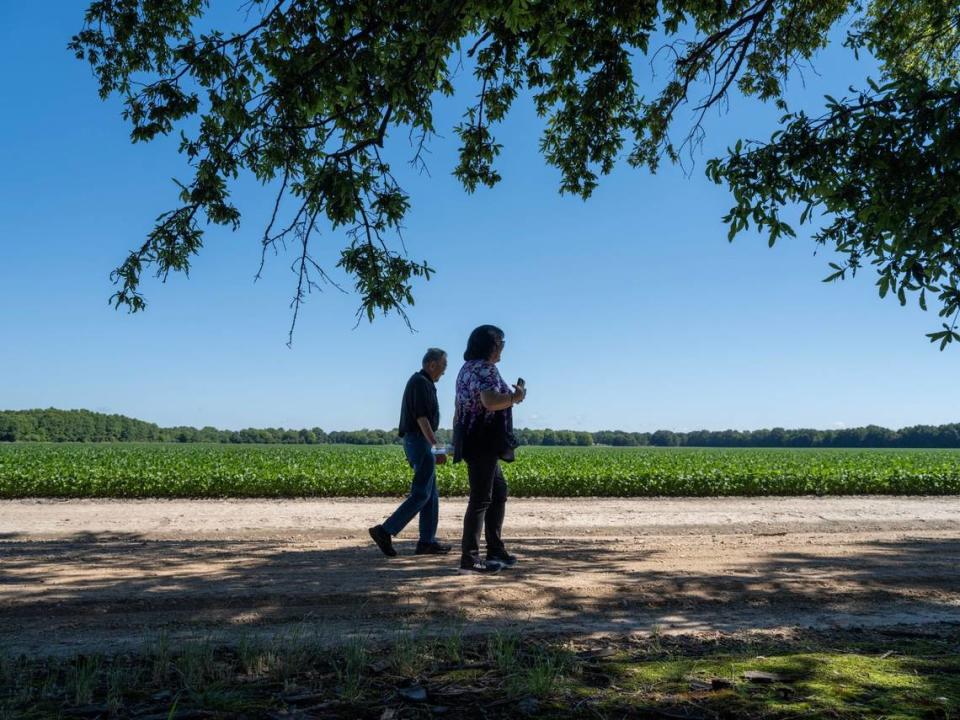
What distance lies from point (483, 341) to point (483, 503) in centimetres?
160

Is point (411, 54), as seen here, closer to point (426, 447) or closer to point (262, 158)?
point (262, 158)

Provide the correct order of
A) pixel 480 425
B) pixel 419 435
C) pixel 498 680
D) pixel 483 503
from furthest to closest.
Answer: pixel 419 435 < pixel 483 503 < pixel 480 425 < pixel 498 680

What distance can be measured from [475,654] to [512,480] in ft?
47.5

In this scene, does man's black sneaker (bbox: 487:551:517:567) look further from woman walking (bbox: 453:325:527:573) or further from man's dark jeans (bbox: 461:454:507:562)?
woman walking (bbox: 453:325:527:573)

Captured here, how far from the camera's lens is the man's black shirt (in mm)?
8055

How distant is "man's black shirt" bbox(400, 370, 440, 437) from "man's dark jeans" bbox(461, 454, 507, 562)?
103 cm

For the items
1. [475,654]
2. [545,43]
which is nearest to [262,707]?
[475,654]

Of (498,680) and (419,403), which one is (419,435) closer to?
(419,403)

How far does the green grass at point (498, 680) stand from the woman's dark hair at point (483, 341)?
115 inches

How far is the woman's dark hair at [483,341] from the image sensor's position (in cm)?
716

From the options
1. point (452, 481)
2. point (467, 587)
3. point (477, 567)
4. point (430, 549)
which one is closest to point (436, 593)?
point (467, 587)

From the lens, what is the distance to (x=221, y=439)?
332ft

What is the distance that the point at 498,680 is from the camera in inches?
161

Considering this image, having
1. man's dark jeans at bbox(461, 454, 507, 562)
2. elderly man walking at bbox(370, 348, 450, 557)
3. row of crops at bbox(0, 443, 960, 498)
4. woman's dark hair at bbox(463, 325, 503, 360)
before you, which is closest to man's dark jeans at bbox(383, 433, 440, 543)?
elderly man walking at bbox(370, 348, 450, 557)
